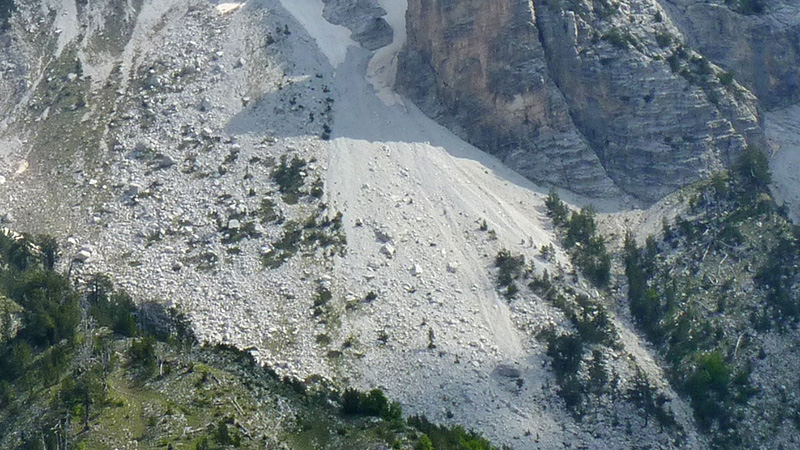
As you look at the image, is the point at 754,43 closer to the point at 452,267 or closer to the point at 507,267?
the point at 507,267

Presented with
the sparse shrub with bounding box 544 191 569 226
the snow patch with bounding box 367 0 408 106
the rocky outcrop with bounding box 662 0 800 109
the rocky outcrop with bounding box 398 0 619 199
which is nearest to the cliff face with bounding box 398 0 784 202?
the rocky outcrop with bounding box 398 0 619 199

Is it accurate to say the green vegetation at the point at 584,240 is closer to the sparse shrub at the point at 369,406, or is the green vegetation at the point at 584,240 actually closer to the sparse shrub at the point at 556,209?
the sparse shrub at the point at 556,209

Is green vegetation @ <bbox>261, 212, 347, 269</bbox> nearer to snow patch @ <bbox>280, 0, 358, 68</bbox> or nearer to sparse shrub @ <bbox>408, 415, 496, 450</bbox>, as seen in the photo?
sparse shrub @ <bbox>408, 415, 496, 450</bbox>

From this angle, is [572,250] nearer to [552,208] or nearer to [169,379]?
[552,208]

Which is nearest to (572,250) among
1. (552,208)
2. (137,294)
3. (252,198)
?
(552,208)

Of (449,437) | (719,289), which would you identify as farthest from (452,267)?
(449,437)
